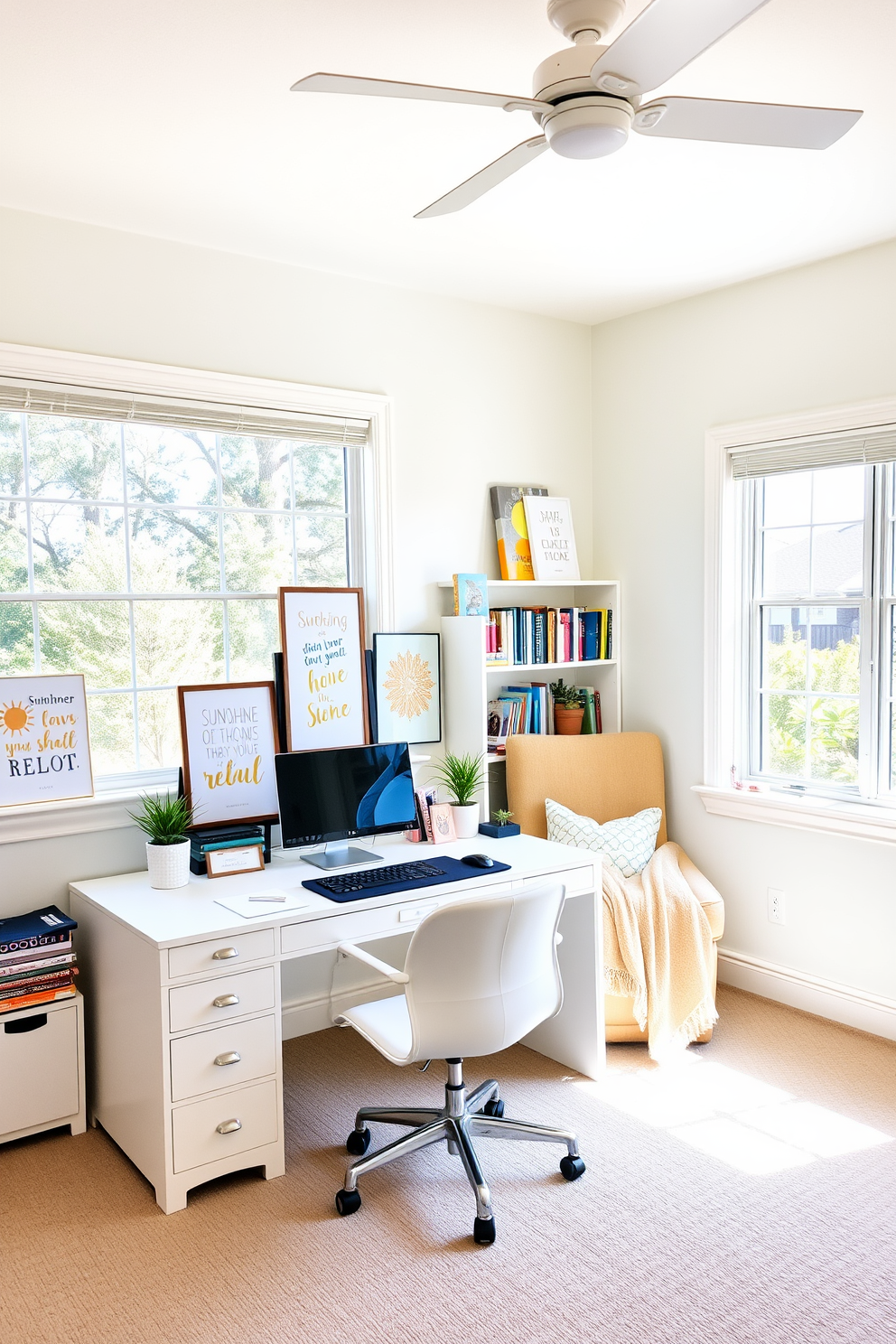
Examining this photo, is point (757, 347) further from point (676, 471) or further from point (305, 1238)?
point (305, 1238)

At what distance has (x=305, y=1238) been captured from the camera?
93.9 inches

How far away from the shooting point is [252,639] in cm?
354

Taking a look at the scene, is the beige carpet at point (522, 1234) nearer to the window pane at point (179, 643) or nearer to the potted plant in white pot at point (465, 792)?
the potted plant in white pot at point (465, 792)

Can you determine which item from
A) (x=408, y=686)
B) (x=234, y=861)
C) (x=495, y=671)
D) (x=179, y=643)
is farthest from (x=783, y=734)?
(x=179, y=643)

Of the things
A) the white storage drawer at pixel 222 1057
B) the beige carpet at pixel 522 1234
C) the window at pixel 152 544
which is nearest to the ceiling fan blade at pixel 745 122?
the window at pixel 152 544

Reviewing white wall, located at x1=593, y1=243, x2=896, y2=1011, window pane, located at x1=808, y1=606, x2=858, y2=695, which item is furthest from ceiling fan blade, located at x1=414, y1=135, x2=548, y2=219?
Answer: window pane, located at x1=808, y1=606, x2=858, y2=695

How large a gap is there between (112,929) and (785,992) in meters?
2.44

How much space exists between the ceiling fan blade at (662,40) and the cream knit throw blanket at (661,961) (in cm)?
247

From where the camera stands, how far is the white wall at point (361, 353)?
9.94 ft

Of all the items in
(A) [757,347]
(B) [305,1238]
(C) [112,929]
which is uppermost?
(A) [757,347]

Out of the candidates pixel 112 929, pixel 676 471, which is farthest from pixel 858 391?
pixel 112 929

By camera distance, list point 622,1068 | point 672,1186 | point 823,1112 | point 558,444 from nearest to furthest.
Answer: point 672,1186 → point 823,1112 → point 622,1068 → point 558,444

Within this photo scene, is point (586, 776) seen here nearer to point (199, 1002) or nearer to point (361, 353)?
point (361, 353)

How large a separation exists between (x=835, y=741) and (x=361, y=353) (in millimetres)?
2226
